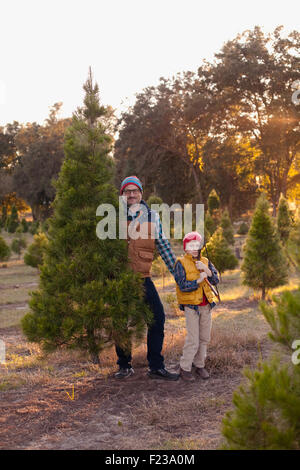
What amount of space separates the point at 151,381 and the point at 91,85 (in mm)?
3538

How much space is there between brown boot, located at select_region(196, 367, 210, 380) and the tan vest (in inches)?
48.1

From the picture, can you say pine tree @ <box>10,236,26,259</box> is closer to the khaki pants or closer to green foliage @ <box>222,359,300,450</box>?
the khaki pants

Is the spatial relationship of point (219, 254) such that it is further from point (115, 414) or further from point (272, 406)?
point (272, 406)

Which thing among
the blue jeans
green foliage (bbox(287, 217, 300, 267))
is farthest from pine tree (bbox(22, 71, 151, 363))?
green foliage (bbox(287, 217, 300, 267))

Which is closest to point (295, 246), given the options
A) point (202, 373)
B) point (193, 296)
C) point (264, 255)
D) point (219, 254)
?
point (193, 296)

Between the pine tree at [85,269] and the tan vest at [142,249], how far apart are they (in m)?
0.10

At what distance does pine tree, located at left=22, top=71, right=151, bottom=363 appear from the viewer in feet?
15.8

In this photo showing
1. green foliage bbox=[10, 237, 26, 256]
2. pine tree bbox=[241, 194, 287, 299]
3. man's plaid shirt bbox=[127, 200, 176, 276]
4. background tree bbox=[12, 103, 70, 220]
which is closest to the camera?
man's plaid shirt bbox=[127, 200, 176, 276]

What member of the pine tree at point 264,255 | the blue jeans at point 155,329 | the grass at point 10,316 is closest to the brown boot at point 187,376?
the blue jeans at point 155,329

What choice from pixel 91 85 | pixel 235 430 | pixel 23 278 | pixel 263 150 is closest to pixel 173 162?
pixel 263 150

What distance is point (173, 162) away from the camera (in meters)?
38.1
